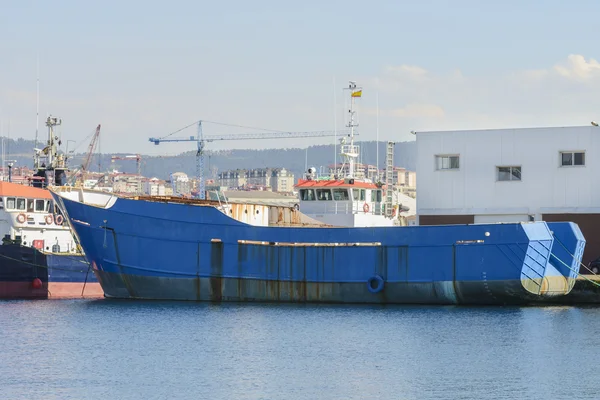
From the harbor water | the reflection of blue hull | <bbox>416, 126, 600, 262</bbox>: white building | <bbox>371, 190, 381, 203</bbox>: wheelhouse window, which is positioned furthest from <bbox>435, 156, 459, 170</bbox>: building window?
the harbor water

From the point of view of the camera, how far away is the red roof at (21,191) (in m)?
53.2

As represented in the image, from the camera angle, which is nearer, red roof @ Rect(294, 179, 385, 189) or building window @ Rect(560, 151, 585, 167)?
red roof @ Rect(294, 179, 385, 189)

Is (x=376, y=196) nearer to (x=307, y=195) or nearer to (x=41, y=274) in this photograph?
(x=307, y=195)

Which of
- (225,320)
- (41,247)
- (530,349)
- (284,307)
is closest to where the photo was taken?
(530,349)

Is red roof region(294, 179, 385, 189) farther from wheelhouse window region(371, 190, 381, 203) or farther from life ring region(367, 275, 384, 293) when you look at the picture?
life ring region(367, 275, 384, 293)

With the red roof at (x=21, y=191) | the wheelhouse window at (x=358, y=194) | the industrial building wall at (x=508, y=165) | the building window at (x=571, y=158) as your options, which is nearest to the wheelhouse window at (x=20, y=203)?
the red roof at (x=21, y=191)

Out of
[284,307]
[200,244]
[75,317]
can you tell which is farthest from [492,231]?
[75,317]

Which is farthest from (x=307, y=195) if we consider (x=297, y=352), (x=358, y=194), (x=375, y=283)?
(x=297, y=352)

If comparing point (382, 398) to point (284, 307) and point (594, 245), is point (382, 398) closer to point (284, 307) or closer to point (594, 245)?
point (284, 307)

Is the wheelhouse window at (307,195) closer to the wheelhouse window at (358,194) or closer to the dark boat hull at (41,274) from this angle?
the wheelhouse window at (358,194)

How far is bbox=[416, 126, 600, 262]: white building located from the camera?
160 ft

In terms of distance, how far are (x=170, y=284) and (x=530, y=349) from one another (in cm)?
1715

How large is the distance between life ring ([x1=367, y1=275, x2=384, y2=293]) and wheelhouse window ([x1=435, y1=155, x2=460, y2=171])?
33.0 feet

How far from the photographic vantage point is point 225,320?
39312mm
